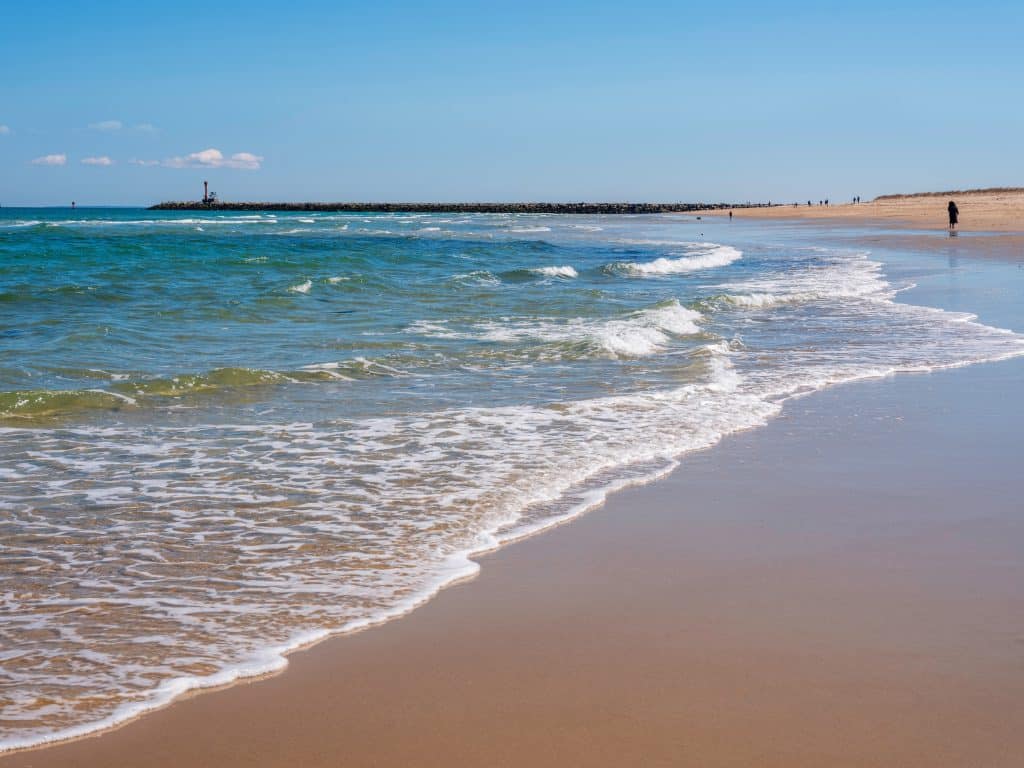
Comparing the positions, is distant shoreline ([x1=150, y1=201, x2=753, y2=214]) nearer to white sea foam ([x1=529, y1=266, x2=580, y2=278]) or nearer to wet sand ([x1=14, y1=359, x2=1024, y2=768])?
white sea foam ([x1=529, y1=266, x2=580, y2=278])

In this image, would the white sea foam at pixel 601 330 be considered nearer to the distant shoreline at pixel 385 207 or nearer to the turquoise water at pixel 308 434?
the turquoise water at pixel 308 434

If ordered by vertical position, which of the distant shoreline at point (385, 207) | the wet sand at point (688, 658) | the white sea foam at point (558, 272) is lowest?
the wet sand at point (688, 658)

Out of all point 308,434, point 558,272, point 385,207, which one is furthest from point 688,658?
point 385,207

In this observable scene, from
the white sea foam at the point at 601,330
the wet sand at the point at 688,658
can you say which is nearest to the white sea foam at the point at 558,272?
the white sea foam at the point at 601,330

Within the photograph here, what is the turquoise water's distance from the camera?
443 centimetres

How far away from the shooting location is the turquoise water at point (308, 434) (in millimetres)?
4430

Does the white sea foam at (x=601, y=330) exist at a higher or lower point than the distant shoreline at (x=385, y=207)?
lower

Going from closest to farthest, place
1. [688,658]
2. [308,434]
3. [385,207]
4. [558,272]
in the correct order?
1. [688,658]
2. [308,434]
3. [558,272]
4. [385,207]

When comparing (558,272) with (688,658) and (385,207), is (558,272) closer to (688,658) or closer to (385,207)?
(688,658)

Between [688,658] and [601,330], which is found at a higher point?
[601,330]

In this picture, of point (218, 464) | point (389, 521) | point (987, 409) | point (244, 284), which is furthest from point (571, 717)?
point (244, 284)

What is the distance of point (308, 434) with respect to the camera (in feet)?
27.0

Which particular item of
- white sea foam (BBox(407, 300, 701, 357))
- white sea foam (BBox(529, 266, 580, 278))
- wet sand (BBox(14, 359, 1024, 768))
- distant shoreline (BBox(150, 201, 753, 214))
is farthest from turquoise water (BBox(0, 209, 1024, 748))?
distant shoreline (BBox(150, 201, 753, 214))

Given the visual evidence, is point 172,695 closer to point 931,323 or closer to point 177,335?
point 177,335
